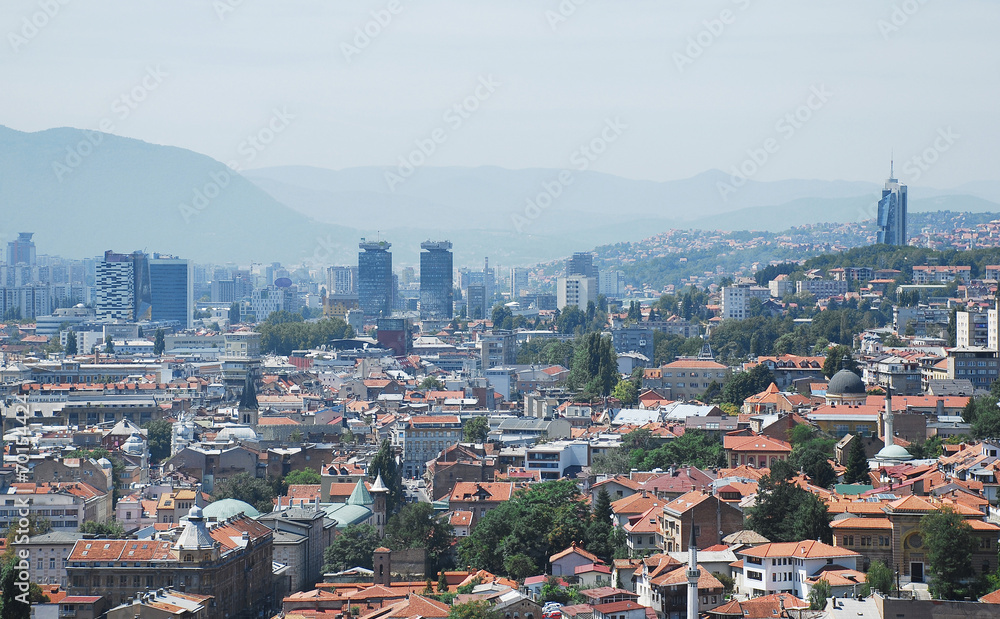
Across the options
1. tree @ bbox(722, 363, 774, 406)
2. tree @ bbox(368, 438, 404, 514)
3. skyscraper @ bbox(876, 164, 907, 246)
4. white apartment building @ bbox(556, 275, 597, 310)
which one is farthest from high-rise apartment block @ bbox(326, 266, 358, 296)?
tree @ bbox(368, 438, 404, 514)

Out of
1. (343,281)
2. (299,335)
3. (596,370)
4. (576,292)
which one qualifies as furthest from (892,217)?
(596,370)

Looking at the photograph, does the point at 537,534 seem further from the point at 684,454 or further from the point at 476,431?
the point at 476,431

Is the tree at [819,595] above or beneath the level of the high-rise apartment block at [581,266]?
beneath

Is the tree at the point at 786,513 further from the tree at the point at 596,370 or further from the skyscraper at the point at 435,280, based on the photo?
the skyscraper at the point at 435,280

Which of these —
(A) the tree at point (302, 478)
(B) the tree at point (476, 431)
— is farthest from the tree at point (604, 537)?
(B) the tree at point (476, 431)

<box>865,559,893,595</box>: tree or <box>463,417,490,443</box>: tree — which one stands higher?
<box>463,417,490,443</box>: tree

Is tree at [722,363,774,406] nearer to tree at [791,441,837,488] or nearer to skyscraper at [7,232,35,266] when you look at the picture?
tree at [791,441,837,488]

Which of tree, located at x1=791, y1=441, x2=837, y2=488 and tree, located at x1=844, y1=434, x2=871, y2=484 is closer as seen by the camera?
tree, located at x1=844, y1=434, x2=871, y2=484

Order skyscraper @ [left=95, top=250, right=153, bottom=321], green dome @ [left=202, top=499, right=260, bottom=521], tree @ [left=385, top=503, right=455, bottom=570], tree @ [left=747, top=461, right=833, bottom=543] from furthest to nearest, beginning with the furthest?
skyscraper @ [left=95, top=250, right=153, bottom=321]
green dome @ [left=202, top=499, right=260, bottom=521]
tree @ [left=385, top=503, right=455, bottom=570]
tree @ [left=747, top=461, right=833, bottom=543]
